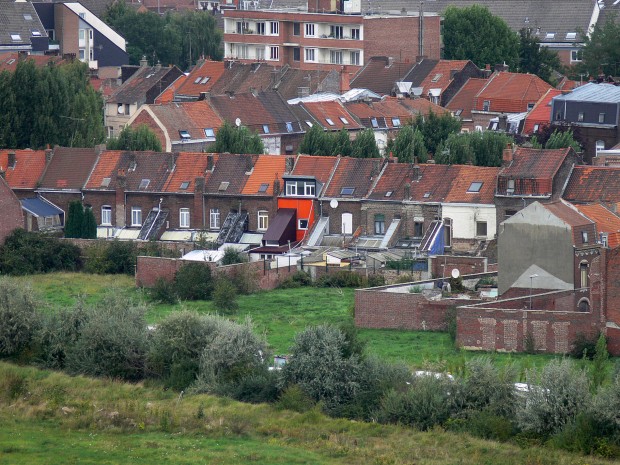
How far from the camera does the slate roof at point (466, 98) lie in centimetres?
10531

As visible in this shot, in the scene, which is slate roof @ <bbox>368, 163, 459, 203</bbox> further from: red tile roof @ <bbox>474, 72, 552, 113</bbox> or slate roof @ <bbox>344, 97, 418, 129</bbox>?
red tile roof @ <bbox>474, 72, 552, 113</bbox>

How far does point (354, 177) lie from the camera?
249 feet

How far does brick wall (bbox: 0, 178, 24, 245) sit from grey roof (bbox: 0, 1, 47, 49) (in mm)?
46739

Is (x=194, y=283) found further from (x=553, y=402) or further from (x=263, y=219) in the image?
(x=553, y=402)

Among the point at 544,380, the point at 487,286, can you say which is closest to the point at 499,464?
the point at 544,380

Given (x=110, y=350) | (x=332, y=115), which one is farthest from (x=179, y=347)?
(x=332, y=115)

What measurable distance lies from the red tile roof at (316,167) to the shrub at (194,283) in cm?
1014

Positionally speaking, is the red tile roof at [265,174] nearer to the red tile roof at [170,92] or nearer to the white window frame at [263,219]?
the white window frame at [263,219]

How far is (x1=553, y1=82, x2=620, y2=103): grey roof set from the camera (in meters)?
93.1

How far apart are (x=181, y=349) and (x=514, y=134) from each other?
150 ft

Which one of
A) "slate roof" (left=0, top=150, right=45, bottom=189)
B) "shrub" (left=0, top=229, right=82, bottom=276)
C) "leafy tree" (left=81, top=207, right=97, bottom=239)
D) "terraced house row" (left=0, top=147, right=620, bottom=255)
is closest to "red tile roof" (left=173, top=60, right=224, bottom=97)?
"slate roof" (left=0, top=150, right=45, bottom=189)

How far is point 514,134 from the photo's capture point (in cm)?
9506

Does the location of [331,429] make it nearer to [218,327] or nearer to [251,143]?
[218,327]

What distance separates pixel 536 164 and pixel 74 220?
19244 mm
